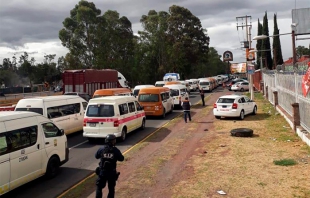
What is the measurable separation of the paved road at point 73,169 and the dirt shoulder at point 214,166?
29.4 inches

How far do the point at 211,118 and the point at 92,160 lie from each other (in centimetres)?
1101

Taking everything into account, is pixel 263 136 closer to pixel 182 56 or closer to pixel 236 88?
pixel 236 88

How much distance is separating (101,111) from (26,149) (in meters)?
5.83

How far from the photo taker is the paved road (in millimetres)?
8492

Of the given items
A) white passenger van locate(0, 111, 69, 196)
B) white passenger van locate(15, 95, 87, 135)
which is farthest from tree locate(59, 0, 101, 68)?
white passenger van locate(0, 111, 69, 196)

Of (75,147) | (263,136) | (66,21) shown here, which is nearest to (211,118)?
A: (263,136)

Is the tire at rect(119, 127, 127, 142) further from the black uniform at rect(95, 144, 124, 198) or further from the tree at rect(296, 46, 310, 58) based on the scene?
the tree at rect(296, 46, 310, 58)

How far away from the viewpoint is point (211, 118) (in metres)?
20.9

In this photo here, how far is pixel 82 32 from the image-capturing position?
2048 inches

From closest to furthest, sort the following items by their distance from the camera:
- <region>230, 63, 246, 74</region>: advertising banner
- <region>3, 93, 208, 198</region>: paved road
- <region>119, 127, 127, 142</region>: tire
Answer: <region>3, 93, 208, 198</region>: paved road < <region>119, 127, 127, 142</region>: tire < <region>230, 63, 246, 74</region>: advertising banner

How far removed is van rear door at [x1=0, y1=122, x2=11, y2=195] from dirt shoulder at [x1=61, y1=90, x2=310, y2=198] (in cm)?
180

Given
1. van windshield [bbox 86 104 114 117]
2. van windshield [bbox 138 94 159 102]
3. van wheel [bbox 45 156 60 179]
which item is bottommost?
van wheel [bbox 45 156 60 179]

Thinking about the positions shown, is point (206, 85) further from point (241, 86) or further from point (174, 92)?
point (174, 92)

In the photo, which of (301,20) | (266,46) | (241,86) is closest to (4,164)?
(301,20)
